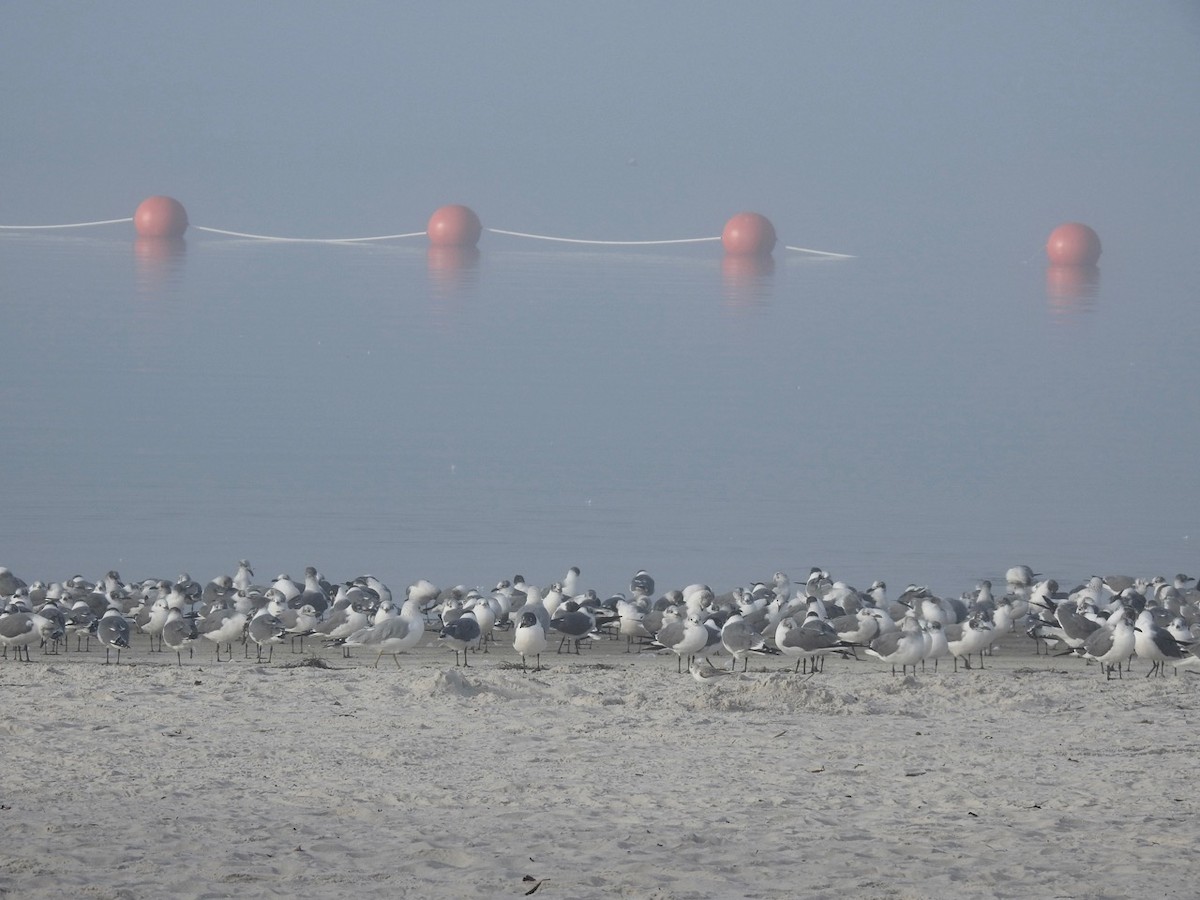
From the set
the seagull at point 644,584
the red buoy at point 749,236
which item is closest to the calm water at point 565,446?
the seagull at point 644,584

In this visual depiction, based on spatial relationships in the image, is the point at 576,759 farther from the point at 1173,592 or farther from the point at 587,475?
the point at 587,475

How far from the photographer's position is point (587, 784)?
9.10m

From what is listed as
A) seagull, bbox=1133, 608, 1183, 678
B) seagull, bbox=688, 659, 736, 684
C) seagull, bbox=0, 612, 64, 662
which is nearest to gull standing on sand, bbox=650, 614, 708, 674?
seagull, bbox=688, 659, 736, 684

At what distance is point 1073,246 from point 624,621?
2820 inches

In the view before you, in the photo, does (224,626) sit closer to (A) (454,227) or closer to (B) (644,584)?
(B) (644,584)

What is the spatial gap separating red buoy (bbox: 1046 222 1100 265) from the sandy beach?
7278 centimetres

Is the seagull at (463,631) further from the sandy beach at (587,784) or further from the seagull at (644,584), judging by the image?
the seagull at (644,584)

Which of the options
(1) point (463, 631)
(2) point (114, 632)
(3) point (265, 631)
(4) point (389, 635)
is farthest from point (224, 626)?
(1) point (463, 631)

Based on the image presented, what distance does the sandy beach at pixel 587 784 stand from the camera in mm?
7348

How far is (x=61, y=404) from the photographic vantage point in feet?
131

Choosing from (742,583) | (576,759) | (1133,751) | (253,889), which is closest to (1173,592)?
(742,583)

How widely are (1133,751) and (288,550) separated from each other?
14710 millimetres

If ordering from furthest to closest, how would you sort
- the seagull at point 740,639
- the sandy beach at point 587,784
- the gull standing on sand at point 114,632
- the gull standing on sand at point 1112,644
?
the gull standing on sand at point 114,632 → the seagull at point 740,639 → the gull standing on sand at point 1112,644 → the sandy beach at point 587,784

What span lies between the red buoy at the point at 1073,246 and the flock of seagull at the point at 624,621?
221ft
